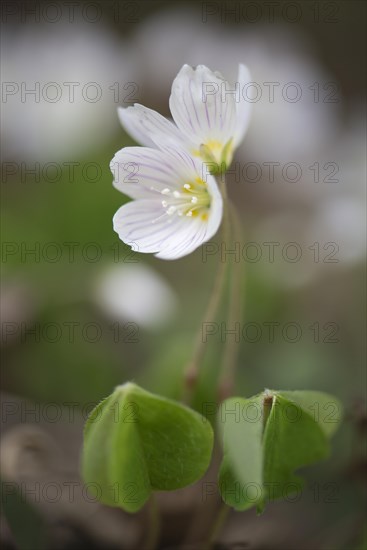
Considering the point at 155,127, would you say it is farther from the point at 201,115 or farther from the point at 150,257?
the point at 150,257

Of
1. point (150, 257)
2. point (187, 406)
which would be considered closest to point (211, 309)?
point (187, 406)

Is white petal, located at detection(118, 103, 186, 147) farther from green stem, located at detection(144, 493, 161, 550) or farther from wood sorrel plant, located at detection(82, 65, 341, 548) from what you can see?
green stem, located at detection(144, 493, 161, 550)

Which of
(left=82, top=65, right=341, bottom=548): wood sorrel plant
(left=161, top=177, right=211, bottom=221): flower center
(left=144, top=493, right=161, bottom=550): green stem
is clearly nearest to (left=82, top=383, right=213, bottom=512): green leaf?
(left=82, top=65, right=341, bottom=548): wood sorrel plant

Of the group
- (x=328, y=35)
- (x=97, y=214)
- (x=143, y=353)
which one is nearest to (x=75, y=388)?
(x=143, y=353)

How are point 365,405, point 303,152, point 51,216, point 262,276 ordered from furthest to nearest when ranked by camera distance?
point 303,152
point 51,216
point 262,276
point 365,405

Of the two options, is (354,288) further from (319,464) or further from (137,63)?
(137,63)

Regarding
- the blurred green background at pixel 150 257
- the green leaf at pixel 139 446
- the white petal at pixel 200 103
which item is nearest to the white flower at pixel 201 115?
the white petal at pixel 200 103
